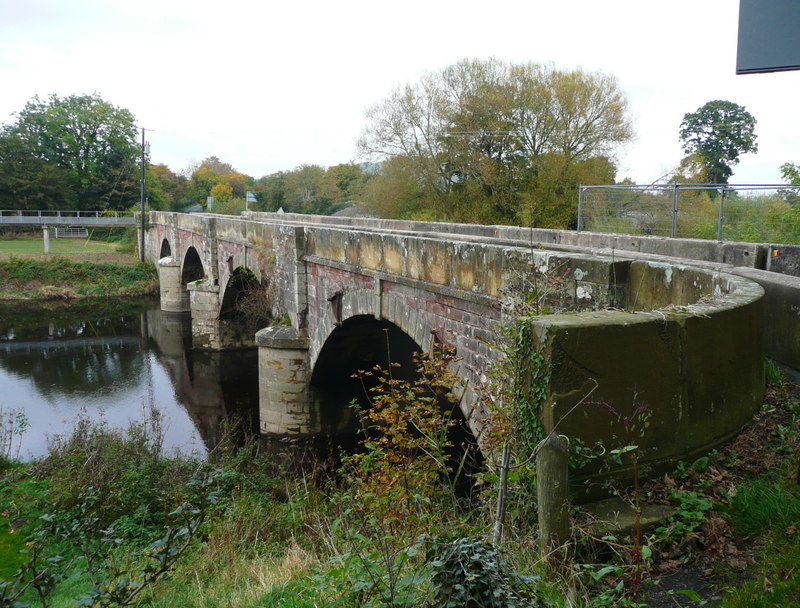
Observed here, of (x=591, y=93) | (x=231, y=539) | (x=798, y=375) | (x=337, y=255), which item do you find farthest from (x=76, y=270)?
(x=798, y=375)

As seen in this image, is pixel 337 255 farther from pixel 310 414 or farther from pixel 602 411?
pixel 602 411

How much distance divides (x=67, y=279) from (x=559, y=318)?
35.5 meters

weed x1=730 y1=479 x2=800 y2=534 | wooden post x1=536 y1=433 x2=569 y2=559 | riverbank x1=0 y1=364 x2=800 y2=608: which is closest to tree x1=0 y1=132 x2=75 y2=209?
riverbank x1=0 y1=364 x2=800 y2=608

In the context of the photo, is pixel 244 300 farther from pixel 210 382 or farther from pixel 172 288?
pixel 172 288

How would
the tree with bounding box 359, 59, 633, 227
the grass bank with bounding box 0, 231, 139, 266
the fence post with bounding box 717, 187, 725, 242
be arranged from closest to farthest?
1. the fence post with bounding box 717, 187, 725, 242
2. the tree with bounding box 359, 59, 633, 227
3. the grass bank with bounding box 0, 231, 139, 266

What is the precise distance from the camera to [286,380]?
13.2m

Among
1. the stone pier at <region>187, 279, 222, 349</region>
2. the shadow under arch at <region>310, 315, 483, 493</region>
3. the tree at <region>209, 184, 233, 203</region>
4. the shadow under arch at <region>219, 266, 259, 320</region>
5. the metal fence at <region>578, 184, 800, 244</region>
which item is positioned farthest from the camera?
the tree at <region>209, 184, 233, 203</region>

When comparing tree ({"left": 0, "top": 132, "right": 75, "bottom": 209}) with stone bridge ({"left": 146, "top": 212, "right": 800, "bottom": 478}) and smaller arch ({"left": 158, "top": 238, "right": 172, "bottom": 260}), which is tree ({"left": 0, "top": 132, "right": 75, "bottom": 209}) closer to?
smaller arch ({"left": 158, "top": 238, "right": 172, "bottom": 260})

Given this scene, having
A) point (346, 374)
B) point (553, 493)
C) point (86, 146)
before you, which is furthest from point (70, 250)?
point (553, 493)

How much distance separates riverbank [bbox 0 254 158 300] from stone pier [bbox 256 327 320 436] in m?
23.8

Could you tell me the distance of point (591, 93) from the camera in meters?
27.4

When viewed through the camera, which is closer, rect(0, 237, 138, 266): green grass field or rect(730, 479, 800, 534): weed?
rect(730, 479, 800, 534): weed

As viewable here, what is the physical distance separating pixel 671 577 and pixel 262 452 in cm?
1074

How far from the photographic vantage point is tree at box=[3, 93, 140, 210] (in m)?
50.8
